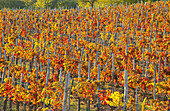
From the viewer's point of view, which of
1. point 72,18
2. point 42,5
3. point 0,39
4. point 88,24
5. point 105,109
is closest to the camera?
point 105,109

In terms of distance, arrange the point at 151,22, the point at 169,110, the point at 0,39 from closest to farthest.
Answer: the point at 169,110 → the point at 0,39 → the point at 151,22

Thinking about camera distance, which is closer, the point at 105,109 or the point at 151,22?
the point at 105,109

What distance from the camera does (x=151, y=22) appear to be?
16.4 meters

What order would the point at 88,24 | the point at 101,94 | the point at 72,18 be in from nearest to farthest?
the point at 101,94 < the point at 88,24 < the point at 72,18

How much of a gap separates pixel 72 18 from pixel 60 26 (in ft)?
5.18

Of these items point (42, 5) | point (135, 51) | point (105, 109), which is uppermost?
point (42, 5)

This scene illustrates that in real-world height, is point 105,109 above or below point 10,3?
below

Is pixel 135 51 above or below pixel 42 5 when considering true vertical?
below

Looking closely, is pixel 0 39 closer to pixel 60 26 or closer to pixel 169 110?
pixel 60 26

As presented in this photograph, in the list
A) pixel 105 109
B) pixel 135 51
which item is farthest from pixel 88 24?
pixel 105 109

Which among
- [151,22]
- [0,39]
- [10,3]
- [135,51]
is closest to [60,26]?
[0,39]

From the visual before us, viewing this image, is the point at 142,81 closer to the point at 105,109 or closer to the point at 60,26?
the point at 105,109

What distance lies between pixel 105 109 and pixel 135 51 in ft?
13.2

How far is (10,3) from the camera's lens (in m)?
47.2
